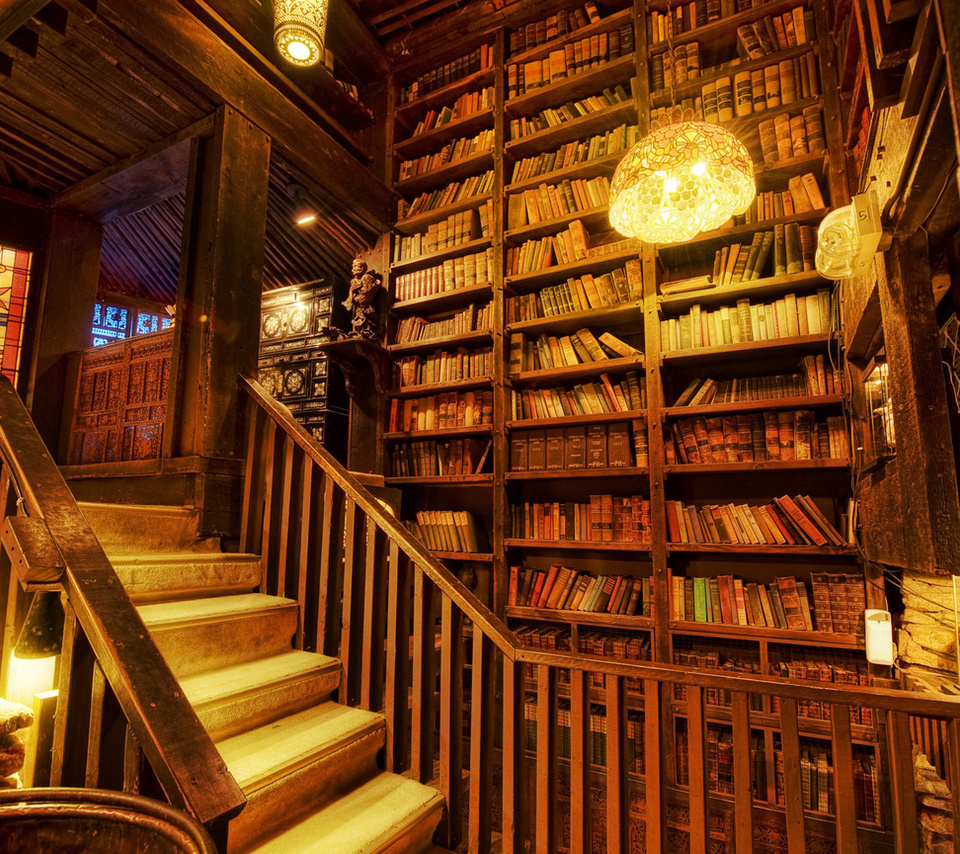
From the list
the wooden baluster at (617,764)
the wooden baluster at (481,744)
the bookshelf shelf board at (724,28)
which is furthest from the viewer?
the bookshelf shelf board at (724,28)

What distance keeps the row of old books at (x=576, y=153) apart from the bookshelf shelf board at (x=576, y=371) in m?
1.30

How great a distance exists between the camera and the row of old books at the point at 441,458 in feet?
11.6

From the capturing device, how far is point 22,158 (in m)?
3.54

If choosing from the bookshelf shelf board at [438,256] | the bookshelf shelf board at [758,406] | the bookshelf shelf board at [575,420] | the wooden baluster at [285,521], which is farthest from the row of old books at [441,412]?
the wooden baluster at [285,521]

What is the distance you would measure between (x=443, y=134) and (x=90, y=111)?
2.22 meters

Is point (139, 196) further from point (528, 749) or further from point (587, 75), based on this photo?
point (528, 749)

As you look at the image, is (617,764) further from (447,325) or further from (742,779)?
(447,325)

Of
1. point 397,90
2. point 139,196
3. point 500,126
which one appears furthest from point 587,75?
point 139,196

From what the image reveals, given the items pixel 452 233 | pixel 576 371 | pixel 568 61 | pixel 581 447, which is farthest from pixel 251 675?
pixel 568 61

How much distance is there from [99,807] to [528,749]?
266cm

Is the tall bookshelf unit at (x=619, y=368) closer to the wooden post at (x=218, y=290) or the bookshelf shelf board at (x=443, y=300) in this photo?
the bookshelf shelf board at (x=443, y=300)

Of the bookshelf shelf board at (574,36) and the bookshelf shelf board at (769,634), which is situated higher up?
the bookshelf shelf board at (574,36)

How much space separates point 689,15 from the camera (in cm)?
321

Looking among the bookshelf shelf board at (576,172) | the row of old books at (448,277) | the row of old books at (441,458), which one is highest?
the bookshelf shelf board at (576,172)
